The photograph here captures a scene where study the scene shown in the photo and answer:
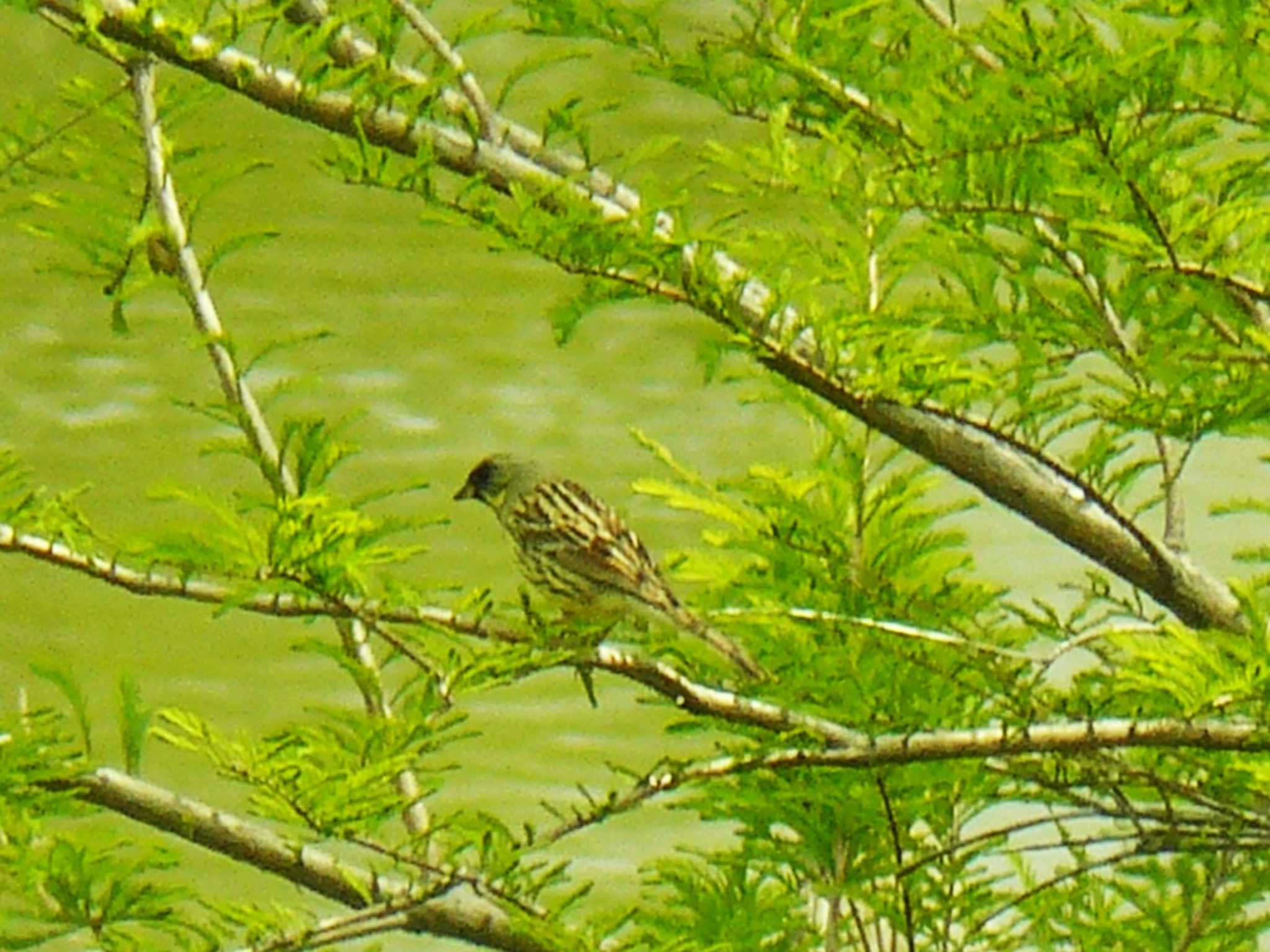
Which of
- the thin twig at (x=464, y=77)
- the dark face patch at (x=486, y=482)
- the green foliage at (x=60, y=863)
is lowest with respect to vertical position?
the dark face patch at (x=486, y=482)

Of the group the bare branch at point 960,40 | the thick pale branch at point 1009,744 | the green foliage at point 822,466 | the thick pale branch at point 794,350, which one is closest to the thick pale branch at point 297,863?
the green foliage at point 822,466

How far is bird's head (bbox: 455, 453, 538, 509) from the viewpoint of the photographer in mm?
1806

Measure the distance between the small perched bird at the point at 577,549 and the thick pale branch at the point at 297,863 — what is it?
192 millimetres

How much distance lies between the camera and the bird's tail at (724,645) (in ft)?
3.98

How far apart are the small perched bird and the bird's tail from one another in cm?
7

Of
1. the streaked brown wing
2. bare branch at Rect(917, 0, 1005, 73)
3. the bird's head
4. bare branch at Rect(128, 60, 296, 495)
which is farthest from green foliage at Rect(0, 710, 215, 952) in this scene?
the bird's head

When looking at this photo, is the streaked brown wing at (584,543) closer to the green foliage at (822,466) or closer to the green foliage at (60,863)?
the green foliage at (822,466)

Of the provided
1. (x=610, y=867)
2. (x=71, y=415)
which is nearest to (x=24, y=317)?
(x=71, y=415)

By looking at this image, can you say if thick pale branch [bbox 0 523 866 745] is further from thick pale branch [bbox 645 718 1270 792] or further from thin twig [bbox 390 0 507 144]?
thin twig [bbox 390 0 507 144]

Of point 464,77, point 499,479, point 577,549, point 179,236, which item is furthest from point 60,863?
point 499,479

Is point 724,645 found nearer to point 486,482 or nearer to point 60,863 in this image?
point 60,863

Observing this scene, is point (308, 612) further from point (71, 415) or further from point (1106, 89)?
point (71, 415)

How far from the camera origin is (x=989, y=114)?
1.03 metres

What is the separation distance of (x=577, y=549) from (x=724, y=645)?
0.38m
